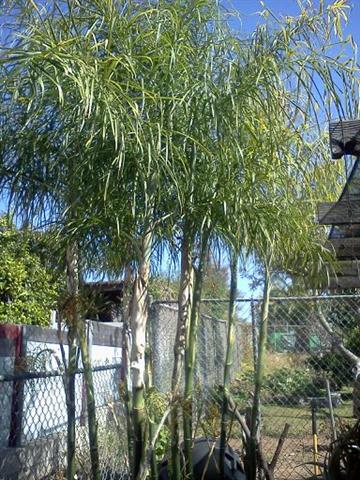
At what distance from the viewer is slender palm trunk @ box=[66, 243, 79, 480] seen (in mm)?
4035

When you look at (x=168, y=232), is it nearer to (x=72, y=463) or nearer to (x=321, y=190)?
(x=72, y=463)

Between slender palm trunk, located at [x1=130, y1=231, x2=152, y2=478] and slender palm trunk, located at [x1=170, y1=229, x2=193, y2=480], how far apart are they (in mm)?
247

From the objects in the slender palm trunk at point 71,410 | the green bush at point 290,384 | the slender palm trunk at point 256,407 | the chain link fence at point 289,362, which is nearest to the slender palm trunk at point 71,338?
the slender palm trunk at point 71,410

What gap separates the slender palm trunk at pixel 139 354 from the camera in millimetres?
3811

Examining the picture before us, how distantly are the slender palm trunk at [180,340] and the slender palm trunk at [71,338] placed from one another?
24.3 inches

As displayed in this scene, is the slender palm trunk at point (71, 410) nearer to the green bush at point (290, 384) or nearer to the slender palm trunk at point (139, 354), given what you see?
the slender palm trunk at point (139, 354)

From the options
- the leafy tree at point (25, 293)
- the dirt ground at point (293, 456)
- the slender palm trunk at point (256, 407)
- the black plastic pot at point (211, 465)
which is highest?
the leafy tree at point (25, 293)

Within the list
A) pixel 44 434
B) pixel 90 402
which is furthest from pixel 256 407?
pixel 44 434

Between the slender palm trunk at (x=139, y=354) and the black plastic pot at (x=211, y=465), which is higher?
the slender palm trunk at (x=139, y=354)

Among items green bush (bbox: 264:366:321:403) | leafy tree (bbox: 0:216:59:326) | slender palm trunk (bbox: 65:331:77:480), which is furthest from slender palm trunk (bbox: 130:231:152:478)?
leafy tree (bbox: 0:216:59:326)

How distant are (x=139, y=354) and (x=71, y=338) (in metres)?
0.57

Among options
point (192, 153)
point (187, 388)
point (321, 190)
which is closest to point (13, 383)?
point (187, 388)

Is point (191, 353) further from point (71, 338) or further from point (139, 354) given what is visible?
point (71, 338)

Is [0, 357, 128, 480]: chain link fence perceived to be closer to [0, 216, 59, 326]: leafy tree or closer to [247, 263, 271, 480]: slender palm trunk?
[247, 263, 271, 480]: slender palm trunk
